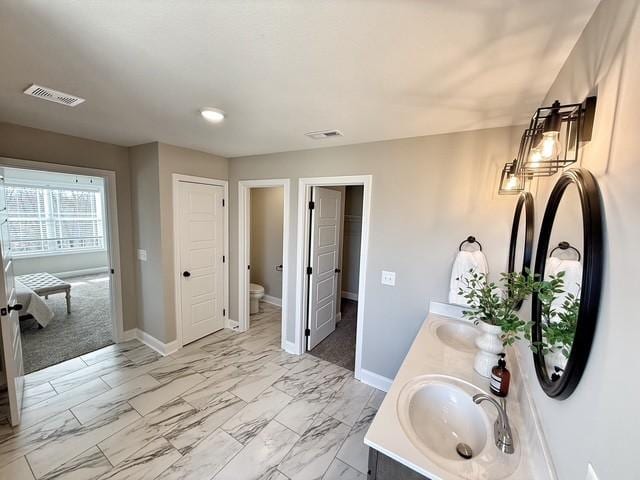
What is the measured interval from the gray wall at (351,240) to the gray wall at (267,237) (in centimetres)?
139

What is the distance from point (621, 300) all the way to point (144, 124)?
2941 millimetres

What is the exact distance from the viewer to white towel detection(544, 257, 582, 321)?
0.80m

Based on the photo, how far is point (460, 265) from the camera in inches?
80.9

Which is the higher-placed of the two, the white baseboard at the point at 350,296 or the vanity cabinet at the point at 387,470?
the vanity cabinet at the point at 387,470

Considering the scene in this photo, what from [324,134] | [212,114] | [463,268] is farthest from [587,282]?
[212,114]

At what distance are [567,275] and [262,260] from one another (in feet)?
14.6

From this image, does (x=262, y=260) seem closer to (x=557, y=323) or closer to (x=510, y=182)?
(x=510, y=182)

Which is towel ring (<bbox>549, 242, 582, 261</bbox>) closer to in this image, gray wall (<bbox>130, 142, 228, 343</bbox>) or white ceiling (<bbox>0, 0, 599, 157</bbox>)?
white ceiling (<bbox>0, 0, 599, 157</bbox>)

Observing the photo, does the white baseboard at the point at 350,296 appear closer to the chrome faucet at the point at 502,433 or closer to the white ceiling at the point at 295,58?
the white ceiling at the point at 295,58

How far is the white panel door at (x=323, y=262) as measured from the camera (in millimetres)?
3114

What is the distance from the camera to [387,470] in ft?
3.39

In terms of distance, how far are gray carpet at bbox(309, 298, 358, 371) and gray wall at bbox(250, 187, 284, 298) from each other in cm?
139

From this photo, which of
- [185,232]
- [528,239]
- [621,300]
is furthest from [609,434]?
[185,232]

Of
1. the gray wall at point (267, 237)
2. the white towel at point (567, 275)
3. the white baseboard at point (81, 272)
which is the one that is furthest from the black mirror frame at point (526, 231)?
the white baseboard at point (81, 272)
